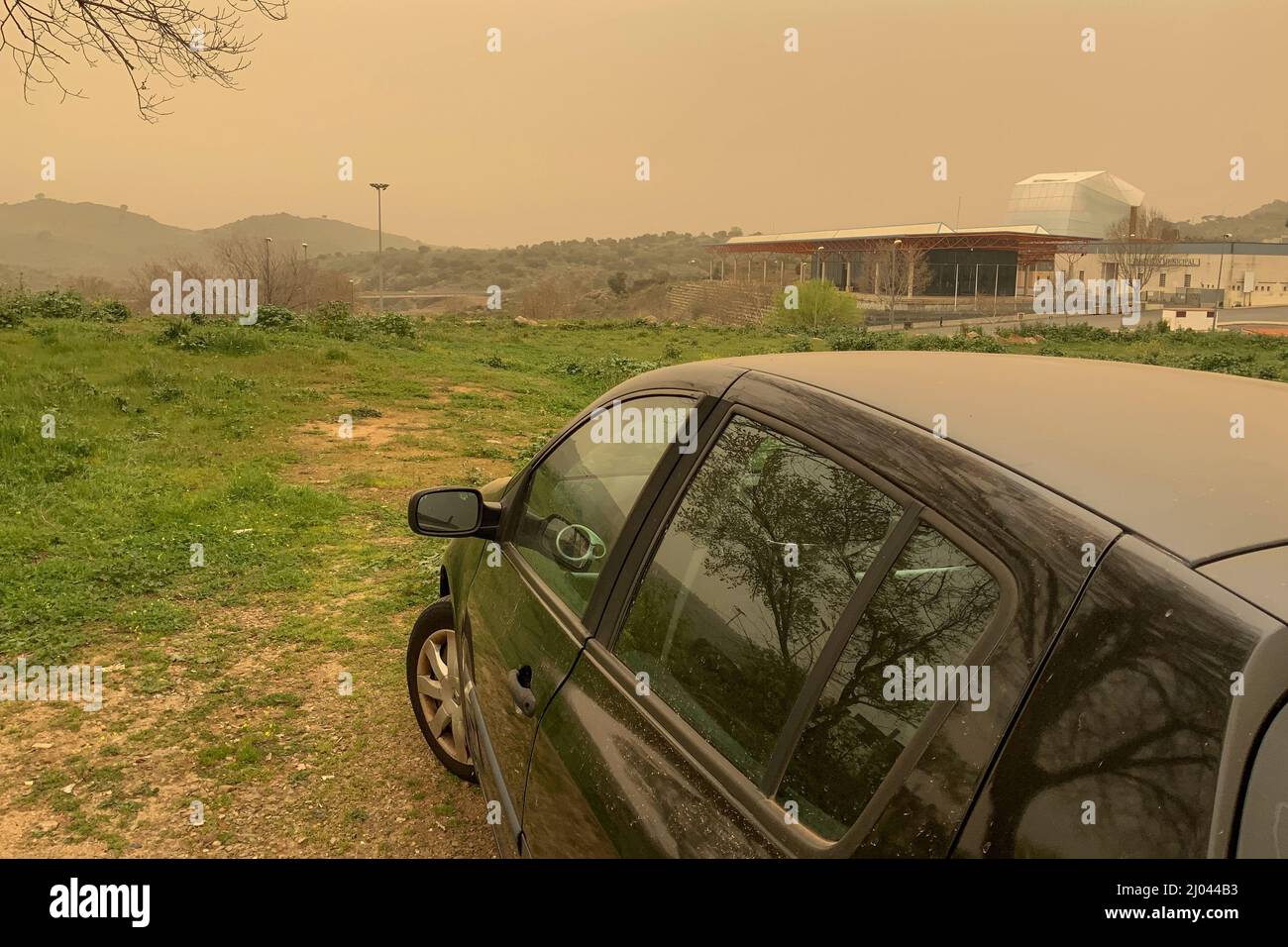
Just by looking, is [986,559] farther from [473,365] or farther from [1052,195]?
[1052,195]

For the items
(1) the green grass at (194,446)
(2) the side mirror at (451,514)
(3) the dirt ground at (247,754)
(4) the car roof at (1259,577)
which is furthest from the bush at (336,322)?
(4) the car roof at (1259,577)

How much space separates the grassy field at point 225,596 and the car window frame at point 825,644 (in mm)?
1570

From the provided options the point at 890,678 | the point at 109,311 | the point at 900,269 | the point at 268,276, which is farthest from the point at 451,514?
the point at 900,269

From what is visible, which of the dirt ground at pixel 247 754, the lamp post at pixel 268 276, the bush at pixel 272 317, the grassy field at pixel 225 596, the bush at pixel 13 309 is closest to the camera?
the dirt ground at pixel 247 754

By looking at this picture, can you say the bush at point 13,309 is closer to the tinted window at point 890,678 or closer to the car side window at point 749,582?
the car side window at point 749,582

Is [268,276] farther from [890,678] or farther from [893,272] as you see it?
[890,678]

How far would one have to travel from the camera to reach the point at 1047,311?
65.8 m

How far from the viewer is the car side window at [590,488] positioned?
229cm

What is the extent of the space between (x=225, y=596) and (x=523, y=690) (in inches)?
156

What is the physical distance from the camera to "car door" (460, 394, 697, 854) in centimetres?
228

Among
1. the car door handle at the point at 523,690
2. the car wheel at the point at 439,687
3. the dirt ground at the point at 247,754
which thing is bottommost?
the dirt ground at the point at 247,754

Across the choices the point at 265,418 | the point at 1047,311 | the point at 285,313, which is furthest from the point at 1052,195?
the point at 265,418

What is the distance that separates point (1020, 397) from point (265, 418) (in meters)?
11.1

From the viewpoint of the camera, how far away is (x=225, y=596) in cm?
564
